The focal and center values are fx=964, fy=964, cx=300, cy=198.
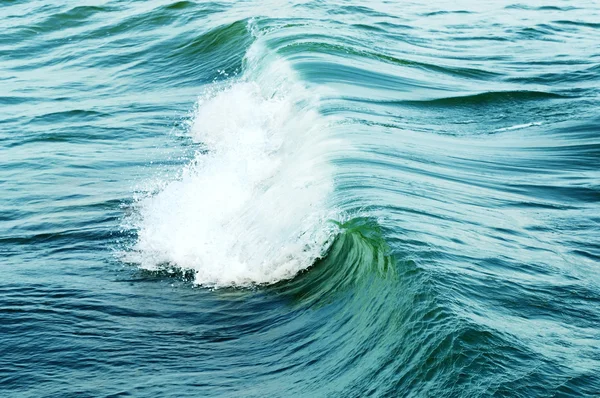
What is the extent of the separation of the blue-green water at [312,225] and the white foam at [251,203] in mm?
35

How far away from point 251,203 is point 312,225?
1.78 meters

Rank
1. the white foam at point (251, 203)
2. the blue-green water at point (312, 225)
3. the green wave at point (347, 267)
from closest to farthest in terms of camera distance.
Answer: the blue-green water at point (312, 225), the green wave at point (347, 267), the white foam at point (251, 203)

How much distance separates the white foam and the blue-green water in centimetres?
4

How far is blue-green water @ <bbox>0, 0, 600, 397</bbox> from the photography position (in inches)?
256

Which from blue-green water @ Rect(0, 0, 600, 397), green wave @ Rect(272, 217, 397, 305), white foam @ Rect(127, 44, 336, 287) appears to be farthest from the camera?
white foam @ Rect(127, 44, 336, 287)

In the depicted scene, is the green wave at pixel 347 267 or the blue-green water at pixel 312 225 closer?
the blue-green water at pixel 312 225

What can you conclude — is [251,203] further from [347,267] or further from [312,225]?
[347,267]

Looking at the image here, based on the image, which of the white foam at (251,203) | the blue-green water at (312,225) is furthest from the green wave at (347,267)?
the white foam at (251,203)

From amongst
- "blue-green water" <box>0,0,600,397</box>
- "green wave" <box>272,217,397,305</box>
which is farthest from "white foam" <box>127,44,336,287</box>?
"green wave" <box>272,217,397,305</box>

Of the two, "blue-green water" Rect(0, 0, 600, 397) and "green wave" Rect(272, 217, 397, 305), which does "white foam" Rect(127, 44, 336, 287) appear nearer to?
"blue-green water" Rect(0, 0, 600, 397)

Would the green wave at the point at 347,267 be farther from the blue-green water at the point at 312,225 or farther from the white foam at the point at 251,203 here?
the white foam at the point at 251,203

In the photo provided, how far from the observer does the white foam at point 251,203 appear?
28.6 ft

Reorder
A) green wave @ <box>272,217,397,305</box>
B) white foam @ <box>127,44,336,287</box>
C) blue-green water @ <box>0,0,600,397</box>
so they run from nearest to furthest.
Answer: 1. blue-green water @ <box>0,0,600,397</box>
2. green wave @ <box>272,217,397,305</box>
3. white foam @ <box>127,44,336,287</box>

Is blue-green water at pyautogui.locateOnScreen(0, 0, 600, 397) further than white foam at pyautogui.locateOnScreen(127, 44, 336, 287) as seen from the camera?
No
